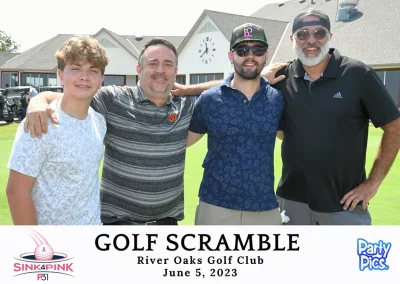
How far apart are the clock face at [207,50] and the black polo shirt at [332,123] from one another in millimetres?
32286

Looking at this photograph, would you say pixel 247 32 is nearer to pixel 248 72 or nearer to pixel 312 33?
pixel 248 72

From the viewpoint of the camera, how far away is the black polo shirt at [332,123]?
3.92 meters

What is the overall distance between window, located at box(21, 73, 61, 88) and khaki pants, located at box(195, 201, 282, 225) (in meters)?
43.3

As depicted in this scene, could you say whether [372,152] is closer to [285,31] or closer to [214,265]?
[214,265]

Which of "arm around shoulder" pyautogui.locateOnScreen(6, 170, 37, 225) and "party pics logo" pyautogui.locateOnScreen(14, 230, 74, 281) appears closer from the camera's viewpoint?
"arm around shoulder" pyautogui.locateOnScreen(6, 170, 37, 225)

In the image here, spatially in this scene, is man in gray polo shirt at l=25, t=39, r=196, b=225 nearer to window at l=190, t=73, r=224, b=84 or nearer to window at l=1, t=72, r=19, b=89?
window at l=190, t=73, r=224, b=84

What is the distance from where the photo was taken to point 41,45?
47.7 meters

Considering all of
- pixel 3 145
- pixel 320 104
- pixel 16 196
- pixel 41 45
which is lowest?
pixel 3 145

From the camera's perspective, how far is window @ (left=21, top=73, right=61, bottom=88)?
44875 millimetres

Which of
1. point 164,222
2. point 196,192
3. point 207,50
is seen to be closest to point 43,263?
point 164,222

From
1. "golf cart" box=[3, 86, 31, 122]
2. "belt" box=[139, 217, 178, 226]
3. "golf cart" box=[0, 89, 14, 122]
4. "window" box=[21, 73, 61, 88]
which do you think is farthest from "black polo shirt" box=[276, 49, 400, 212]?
"window" box=[21, 73, 61, 88]

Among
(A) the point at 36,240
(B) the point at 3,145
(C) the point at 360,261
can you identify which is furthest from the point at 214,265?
(B) the point at 3,145

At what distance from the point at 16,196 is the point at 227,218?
5.73ft

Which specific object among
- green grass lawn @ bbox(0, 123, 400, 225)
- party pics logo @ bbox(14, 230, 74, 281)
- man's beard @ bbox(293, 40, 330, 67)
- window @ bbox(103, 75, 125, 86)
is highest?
window @ bbox(103, 75, 125, 86)
